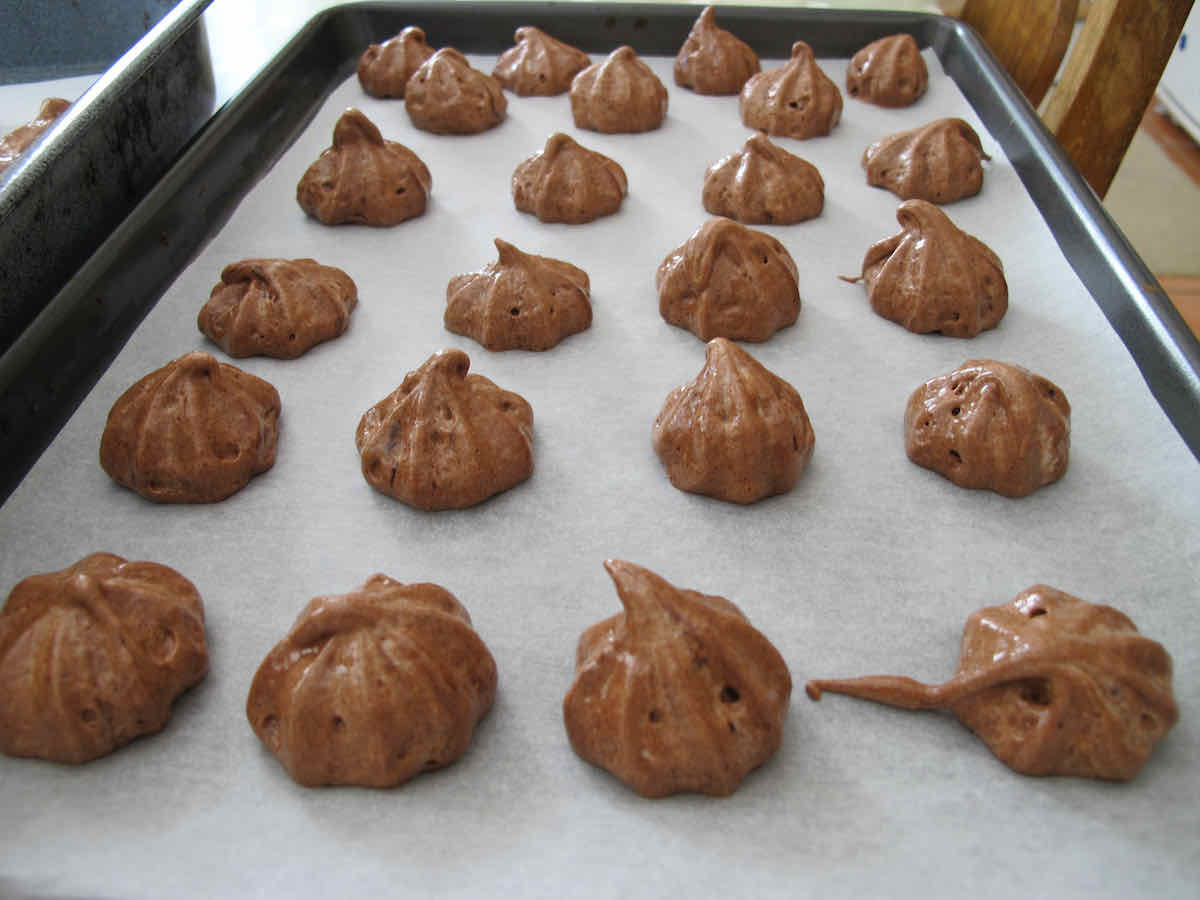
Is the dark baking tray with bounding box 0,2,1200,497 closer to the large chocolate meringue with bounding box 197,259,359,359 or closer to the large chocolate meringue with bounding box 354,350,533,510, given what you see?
the large chocolate meringue with bounding box 197,259,359,359

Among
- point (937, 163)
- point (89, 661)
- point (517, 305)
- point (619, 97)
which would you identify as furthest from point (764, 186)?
point (89, 661)

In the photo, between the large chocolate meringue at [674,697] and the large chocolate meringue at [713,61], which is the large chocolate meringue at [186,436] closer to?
the large chocolate meringue at [674,697]

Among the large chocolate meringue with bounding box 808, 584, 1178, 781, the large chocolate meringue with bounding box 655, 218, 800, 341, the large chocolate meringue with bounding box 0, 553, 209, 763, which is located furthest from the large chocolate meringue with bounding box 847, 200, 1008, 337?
the large chocolate meringue with bounding box 0, 553, 209, 763

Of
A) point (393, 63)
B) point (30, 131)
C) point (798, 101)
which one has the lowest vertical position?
point (393, 63)

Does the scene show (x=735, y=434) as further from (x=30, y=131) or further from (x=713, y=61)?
(x=713, y=61)

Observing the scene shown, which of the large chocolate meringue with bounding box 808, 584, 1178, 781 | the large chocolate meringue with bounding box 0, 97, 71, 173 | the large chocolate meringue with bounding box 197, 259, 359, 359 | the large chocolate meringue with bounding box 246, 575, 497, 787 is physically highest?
the large chocolate meringue with bounding box 0, 97, 71, 173

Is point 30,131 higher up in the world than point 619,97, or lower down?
higher up

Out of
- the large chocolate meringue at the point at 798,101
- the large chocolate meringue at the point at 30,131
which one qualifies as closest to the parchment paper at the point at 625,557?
the large chocolate meringue at the point at 798,101
